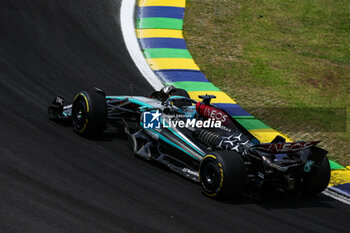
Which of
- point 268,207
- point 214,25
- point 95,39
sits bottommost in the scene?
point 268,207

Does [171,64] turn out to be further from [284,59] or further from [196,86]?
[284,59]

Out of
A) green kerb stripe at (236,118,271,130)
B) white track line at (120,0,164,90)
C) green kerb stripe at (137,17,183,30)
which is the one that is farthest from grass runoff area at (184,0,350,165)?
white track line at (120,0,164,90)

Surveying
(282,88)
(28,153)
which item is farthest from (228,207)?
(282,88)

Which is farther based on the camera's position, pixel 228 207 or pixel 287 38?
pixel 287 38

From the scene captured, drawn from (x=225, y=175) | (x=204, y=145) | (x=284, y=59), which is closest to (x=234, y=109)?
(x=204, y=145)

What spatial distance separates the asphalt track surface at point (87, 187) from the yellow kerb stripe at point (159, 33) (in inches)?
125

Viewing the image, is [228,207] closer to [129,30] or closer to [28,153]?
[28,153]

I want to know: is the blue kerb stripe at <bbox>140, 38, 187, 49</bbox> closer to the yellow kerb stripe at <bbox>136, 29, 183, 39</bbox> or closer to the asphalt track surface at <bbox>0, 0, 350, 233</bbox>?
the yellow kerb stripe at <bbox>136, 29, 183, 39</bbox>

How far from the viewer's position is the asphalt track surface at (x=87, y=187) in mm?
5973

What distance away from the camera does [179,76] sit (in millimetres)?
12562

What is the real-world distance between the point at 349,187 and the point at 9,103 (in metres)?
6.36

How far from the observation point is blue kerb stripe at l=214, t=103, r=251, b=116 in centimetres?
1121

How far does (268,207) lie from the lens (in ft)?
23.3

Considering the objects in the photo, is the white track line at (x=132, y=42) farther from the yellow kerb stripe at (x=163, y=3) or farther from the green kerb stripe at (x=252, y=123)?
the green kerb stripe at (x=252, y=123)
